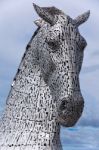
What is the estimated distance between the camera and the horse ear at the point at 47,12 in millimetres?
5745

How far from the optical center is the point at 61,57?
18.5 feet

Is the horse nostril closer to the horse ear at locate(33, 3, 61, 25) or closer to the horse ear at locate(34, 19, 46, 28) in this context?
the horse ear at locate(33, 3, 61, 25)

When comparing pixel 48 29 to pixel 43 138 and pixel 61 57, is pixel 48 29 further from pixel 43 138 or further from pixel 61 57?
pixel 43 138

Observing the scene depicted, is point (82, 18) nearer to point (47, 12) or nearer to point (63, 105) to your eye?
point (47, 12)

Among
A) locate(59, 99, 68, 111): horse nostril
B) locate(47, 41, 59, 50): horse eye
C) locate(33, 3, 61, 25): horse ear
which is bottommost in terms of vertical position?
locate(59, 99, 68, 111): horse nostril

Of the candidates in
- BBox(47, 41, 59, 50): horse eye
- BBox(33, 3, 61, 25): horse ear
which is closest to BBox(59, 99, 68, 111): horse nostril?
BBox(47, 41, 59, 50): horse eye

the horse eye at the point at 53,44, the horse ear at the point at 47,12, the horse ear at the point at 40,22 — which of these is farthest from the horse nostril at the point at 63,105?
the horse ear at the point at 40,22

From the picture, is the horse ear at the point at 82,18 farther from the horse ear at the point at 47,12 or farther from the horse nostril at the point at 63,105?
the horse nostril at the point at 63,105

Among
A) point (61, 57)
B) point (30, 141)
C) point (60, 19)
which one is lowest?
point (30, 141)

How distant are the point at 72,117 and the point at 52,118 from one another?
0.33 m

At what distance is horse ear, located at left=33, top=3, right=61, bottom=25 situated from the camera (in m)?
5.75

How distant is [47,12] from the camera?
5.85 metres

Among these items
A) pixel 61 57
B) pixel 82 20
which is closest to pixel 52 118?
pixel 61 57

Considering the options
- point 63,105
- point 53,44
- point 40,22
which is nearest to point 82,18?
point 40,22
